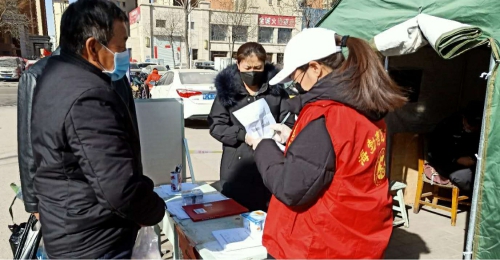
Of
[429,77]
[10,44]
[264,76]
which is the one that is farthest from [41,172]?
[10,44]

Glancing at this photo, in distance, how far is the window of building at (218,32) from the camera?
135 feet

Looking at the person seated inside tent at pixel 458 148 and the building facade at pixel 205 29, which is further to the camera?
the building facade at pixel 205 29

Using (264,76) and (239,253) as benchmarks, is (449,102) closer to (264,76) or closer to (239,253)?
(264,76)

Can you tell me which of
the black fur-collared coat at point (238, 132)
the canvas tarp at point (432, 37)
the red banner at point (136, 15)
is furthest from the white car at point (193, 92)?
the red banner at point (136, 15)

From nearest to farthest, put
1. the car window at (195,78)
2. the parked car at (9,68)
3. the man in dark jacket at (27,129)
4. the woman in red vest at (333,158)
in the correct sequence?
the woman in red vest at (333,158), the man in dark jacket at (27,129), the car window at (195,78), the parked car at (9,68)

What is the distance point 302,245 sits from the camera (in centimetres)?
130

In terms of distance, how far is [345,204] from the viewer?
1.26m

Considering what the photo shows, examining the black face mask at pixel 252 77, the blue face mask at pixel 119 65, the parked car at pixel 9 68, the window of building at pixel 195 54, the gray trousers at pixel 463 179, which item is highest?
the window of building at pixel 195 54

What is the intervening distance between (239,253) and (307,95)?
3.05 ft

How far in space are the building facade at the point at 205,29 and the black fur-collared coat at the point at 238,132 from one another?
36.5 m

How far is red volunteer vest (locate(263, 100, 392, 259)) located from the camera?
1.23 metres

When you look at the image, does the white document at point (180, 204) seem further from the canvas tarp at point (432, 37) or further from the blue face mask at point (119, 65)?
the canvas tarp at point (432, 37)

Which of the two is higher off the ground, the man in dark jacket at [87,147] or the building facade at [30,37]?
the building facade at [30,37]

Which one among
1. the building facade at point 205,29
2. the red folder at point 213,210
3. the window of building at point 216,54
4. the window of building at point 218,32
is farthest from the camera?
the window of building at point 216,54
